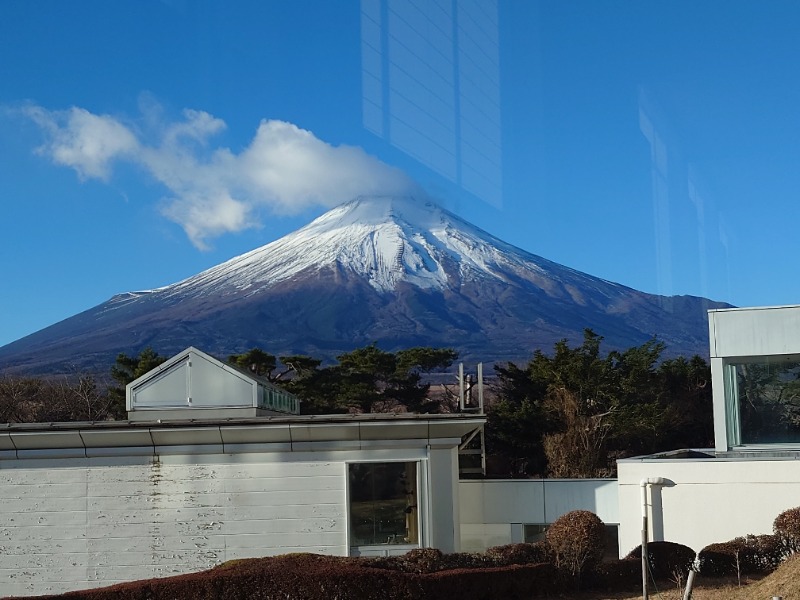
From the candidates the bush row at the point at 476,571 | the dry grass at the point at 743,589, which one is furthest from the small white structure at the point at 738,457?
the dry grass at the point at 743,589

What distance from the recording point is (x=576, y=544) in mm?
13969

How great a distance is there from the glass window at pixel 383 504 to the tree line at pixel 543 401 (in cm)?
1727

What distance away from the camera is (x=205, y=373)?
2139 centimetres

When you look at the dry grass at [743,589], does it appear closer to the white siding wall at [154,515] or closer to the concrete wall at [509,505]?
the white siding wall at [154,515]

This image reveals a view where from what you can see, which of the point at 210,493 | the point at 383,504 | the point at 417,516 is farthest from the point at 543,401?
the point at 210,493

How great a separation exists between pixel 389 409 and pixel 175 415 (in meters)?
24.8

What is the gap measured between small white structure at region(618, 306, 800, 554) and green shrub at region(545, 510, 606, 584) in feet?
9.88

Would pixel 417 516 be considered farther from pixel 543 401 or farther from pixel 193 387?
pixel 543 401

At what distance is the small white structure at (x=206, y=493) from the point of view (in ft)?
52.5

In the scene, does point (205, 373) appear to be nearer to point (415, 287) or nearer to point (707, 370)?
point (707, 370)

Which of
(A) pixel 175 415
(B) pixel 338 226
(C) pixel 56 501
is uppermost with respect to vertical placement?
(B) pixel 338 226

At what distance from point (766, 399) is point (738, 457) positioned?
224 centimetres

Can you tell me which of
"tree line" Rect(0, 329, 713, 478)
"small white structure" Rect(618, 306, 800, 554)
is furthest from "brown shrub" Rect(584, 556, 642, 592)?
"tree line" Rect(0, 329, 713, 478)

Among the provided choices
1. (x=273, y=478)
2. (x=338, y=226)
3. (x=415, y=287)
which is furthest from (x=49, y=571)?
(x=338, y=226)
